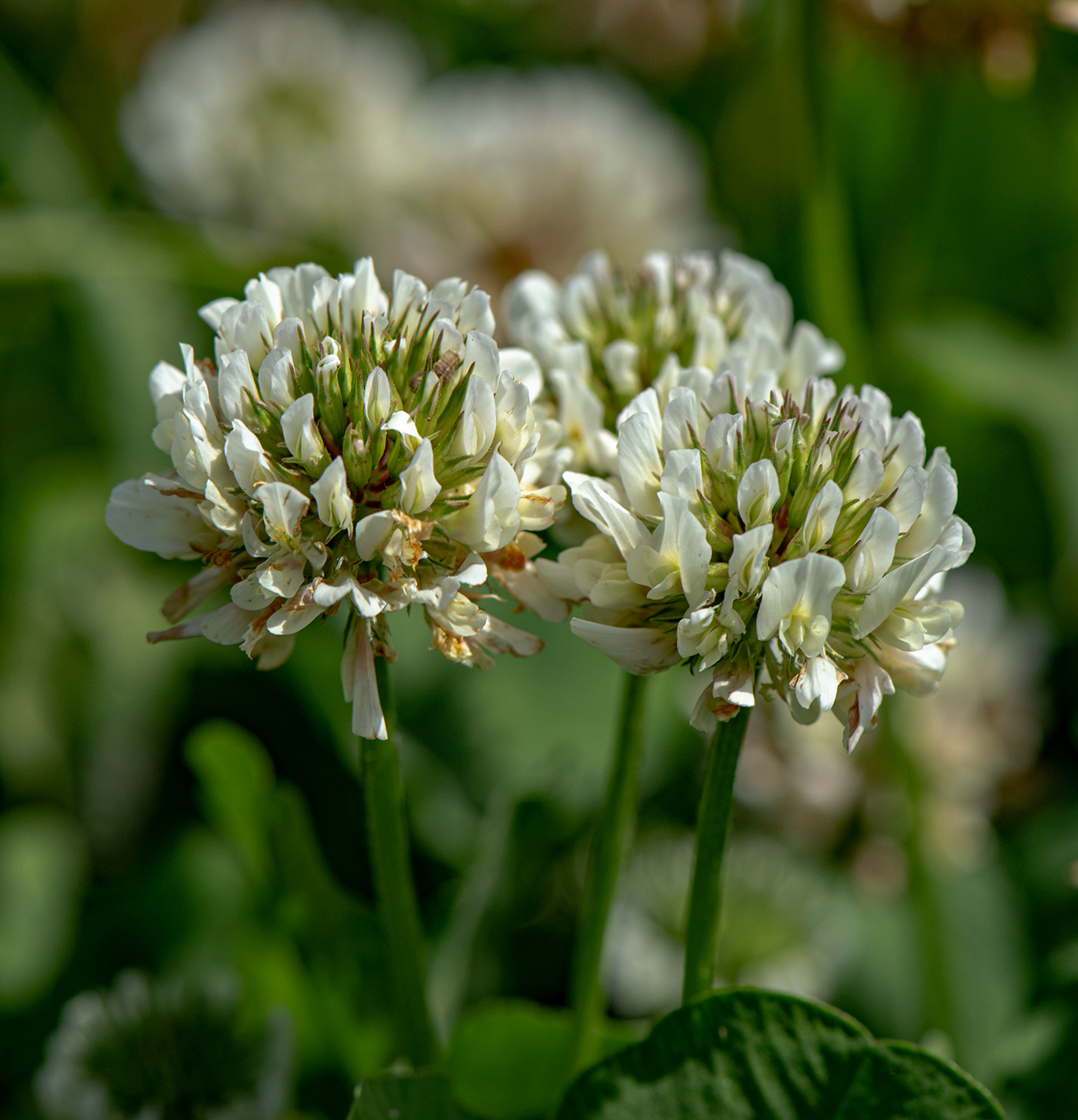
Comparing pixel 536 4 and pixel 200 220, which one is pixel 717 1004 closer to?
pixel 200 220

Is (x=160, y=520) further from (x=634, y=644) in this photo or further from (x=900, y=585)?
(x=900, y=585)

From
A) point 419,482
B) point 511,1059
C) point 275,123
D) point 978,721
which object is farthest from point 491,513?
point 275,123

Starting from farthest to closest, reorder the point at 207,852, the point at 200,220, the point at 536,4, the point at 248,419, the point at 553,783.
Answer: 1. the point at 536,4
2. the point at 200,220
3. the point at 207,852
4. the point at 553,783
5. the point at 248,419

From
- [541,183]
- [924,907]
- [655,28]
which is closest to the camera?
[924,907]

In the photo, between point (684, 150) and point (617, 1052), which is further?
point (684, 150)

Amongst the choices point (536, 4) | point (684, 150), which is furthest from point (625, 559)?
point (536, 4)

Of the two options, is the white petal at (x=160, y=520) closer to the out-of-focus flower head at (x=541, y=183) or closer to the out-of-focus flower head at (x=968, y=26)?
the out-of-focus flower head at (x=968, y=26)

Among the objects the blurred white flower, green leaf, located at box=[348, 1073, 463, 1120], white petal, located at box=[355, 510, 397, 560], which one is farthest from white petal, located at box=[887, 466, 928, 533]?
the blurred white flower
